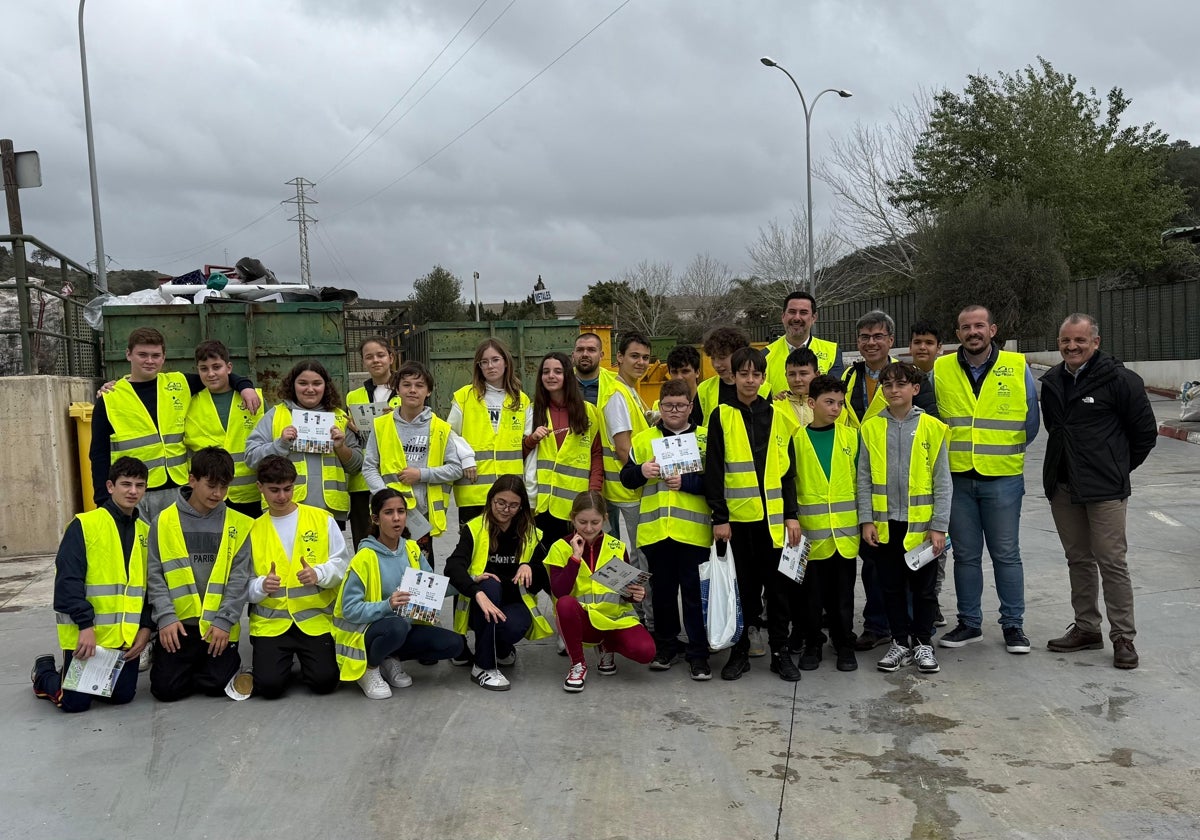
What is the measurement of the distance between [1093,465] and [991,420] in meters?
0.59

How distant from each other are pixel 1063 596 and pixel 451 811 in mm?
5022

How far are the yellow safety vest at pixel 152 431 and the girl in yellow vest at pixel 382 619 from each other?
4.86ft

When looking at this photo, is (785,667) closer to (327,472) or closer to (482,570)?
(482,570)

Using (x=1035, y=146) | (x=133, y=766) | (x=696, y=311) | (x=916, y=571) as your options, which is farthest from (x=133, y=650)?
(x=696, y=311)

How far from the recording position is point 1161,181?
3931cm

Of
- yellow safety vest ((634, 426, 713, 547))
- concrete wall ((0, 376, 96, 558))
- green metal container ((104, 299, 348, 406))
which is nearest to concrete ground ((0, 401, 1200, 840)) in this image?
yellow safety vest ((634, 426, 713, 547))

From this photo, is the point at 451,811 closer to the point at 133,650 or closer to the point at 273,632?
the point at 273,632

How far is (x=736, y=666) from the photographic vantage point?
5.89 m

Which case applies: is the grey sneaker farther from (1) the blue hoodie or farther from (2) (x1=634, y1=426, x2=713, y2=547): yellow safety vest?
(1) the blue hoodie

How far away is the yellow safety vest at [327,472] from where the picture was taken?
6.36 meters

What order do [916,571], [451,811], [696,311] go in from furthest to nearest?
[696,311] → [916,571] → [451,811]

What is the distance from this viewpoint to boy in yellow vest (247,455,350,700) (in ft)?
18.4

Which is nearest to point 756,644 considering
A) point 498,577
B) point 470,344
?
point 498,577

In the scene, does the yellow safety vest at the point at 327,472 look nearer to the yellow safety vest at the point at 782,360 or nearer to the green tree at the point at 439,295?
the yellow safety vest at the point at 782,360
